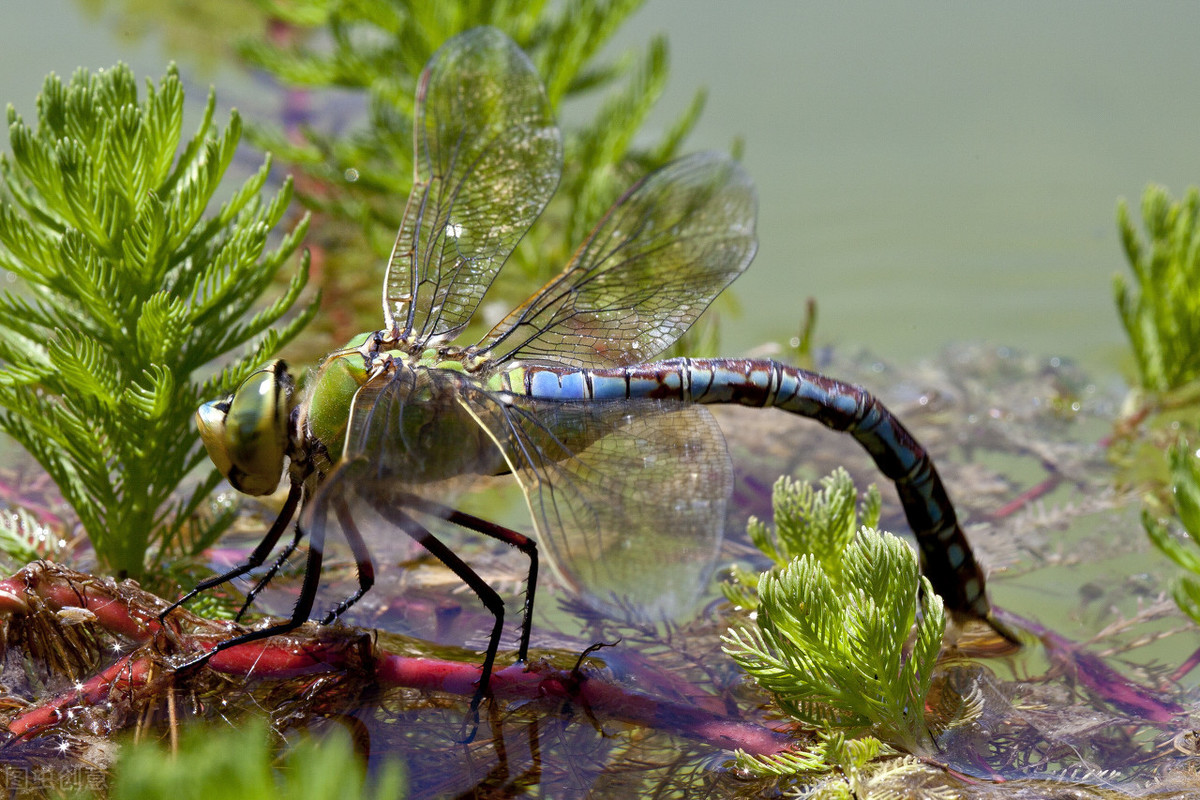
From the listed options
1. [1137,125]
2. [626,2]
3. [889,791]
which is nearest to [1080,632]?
[889,791]

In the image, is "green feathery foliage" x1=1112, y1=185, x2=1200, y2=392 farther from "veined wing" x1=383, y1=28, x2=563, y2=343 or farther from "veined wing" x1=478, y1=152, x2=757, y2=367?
"veined wing" x1=383, y1=28, x2=563, y2=343

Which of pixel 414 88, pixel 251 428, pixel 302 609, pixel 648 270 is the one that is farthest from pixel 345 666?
pixel 414 88

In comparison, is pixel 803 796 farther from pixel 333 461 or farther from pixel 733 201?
pixel 733 201

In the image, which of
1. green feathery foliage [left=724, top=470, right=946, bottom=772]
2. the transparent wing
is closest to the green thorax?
the transparent wing

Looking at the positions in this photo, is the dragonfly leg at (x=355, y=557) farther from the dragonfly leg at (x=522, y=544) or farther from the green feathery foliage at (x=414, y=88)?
the green feathery foliage at (x=414, y=88)

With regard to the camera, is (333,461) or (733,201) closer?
(333,461)

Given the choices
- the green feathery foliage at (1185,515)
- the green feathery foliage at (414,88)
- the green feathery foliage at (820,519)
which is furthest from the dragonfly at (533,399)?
the green feathery foliage at (414,88)
